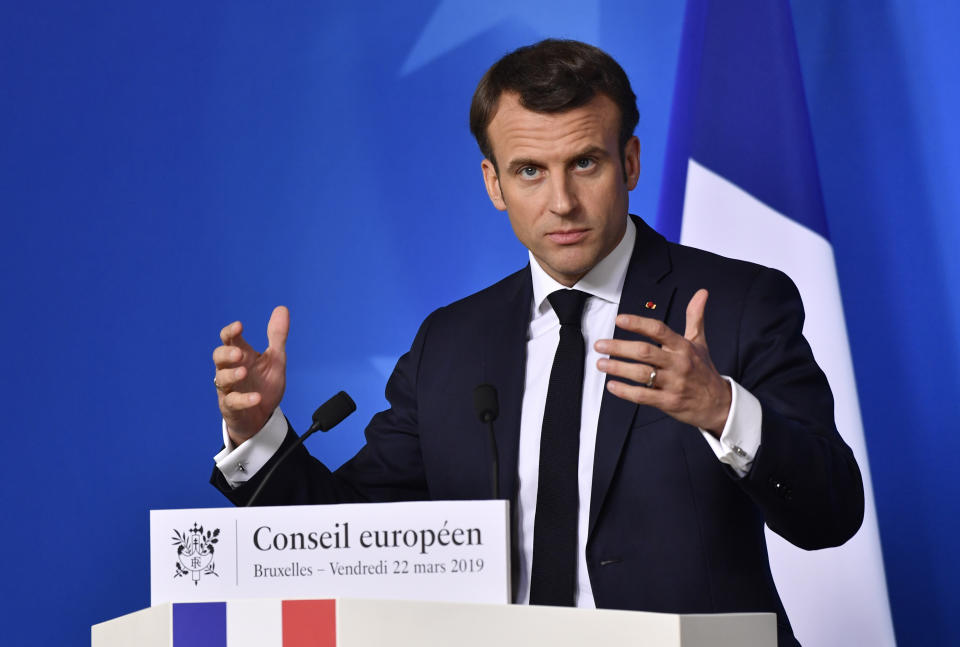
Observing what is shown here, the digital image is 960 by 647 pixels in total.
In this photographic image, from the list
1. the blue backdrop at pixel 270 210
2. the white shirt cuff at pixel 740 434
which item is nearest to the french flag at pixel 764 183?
the blue backdrop at pixel 270 210

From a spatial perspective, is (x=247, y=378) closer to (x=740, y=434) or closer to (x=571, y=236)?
(x=571, y=236)

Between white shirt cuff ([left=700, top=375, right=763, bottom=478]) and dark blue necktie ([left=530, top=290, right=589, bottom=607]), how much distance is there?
462 mm

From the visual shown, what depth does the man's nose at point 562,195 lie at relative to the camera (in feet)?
7.35

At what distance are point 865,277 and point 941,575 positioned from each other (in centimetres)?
84

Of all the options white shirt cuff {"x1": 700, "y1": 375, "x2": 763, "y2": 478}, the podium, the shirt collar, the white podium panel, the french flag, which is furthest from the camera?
the french flag

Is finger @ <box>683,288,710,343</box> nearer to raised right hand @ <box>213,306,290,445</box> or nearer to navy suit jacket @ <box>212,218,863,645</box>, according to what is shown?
navy suit jacket @ <box>212,218,863,645</box>

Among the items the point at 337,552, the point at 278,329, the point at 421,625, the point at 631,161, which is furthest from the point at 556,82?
the point at 421,625

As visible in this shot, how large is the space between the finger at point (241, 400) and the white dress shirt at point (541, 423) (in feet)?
0.41

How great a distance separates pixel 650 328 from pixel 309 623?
0.59 meters

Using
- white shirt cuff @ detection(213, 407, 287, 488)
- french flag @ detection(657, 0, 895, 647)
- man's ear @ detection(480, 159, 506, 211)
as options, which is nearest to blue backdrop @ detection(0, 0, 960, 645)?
french flag @ detection(657, 0, 895, 647)

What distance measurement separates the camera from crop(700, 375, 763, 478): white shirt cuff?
1666 mm

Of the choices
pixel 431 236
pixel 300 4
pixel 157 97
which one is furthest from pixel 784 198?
pixel 157 97

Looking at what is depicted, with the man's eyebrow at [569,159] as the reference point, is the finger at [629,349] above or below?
below

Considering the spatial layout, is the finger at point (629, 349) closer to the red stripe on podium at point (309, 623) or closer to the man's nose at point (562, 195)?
the red stripe on podium at point (309, 623)
